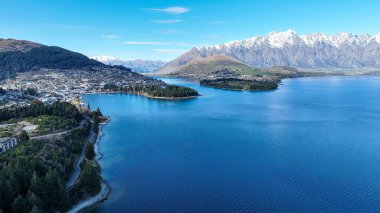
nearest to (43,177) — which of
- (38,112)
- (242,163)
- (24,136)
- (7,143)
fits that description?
(7,143)

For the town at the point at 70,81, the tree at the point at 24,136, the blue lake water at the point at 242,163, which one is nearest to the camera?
the blue lake water at the point at 242,163

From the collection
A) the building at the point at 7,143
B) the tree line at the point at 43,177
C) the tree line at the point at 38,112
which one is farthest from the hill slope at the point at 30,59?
the tree line at the point at 43,177

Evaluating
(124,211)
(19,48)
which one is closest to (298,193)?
(124,211)

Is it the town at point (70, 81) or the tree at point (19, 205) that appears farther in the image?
the town at point (70, 81)

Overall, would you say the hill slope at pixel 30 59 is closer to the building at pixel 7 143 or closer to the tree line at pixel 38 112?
the tree line at pixel 38 112

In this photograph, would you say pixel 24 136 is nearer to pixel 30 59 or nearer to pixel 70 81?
pixel 70 81

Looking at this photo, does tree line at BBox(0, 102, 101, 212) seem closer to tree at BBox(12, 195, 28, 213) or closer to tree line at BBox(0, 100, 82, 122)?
tree at BBox(12, 195, 28, 213)

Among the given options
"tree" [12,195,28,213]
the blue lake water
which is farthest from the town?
"tree" [12,195,28,213]
